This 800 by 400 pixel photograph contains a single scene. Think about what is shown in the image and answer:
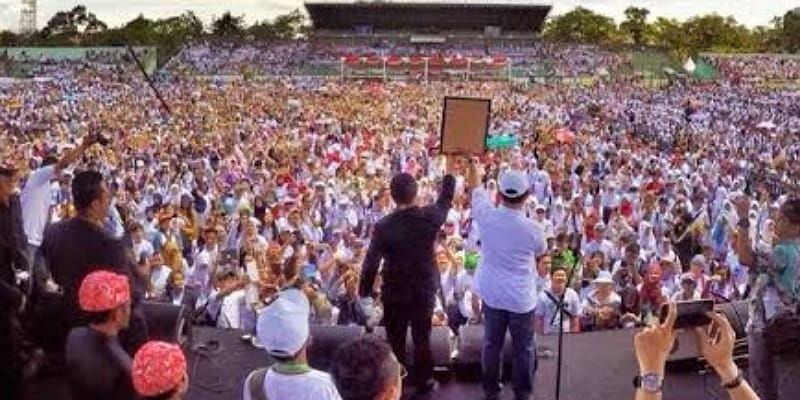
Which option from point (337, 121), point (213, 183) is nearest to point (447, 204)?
point (213, 183)

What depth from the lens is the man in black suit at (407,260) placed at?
4.89 m

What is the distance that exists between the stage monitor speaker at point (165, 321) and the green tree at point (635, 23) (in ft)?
313

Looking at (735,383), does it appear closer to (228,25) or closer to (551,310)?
(551,310)

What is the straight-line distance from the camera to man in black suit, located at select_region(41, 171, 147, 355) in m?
4.07

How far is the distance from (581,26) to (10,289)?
10158 cm

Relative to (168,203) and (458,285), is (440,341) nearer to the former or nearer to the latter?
(458,285)

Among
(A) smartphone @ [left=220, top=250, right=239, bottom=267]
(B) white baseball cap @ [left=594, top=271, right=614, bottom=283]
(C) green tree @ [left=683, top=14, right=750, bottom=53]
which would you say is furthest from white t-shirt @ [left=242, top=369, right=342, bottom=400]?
(C) green tree @ [left=683, top=14, right=750, bottom=53]

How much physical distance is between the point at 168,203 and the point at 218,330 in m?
5.79

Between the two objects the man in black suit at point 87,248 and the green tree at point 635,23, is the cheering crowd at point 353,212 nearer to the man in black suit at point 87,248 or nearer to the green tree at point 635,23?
the man in black suit at point 87,248

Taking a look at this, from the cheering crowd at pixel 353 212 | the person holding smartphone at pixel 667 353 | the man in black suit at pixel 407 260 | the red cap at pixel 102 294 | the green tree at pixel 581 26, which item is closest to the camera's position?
the person holding smartphone at pixel 667 353

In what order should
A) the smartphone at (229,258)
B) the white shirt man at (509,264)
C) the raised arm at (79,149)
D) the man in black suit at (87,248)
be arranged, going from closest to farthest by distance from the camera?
the man in black suit at (87,248) < the white shirt man at (509,264) < the raised arm at (79,149) < the smartphone at (229,258)

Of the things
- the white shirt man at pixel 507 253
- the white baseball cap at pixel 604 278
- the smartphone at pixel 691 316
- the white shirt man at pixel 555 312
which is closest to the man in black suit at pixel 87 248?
the white shirt man at pixel 507 253

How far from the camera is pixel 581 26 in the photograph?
102 metres

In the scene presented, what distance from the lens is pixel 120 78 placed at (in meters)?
49.1
